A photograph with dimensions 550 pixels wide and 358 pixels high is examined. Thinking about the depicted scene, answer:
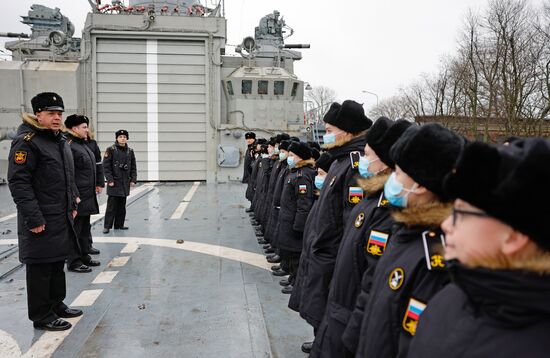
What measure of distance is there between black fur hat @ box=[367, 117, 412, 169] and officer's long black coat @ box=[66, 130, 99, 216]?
4.81 m

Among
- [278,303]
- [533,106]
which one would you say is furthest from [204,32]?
[278,303]

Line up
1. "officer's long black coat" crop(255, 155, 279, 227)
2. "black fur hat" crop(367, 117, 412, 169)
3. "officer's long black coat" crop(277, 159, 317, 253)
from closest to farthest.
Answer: "black fur hat" crop(367, 117, 412, 169), "officer's long black coat" crop(277, 159, 317, 253), "officer's long black coat" crop(255, 155, 279, 227)

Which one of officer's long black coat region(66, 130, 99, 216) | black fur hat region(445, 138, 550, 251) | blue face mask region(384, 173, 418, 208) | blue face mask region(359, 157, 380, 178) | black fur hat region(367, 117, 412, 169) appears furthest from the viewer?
officer's long black coat region(66, 130, 99, 216)

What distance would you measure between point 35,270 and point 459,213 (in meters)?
3.78

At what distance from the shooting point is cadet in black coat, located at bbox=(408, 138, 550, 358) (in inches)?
40.9

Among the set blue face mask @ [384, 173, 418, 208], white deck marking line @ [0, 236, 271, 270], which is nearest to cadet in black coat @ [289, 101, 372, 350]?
blue face mask @ [384, 173, 418, 208]

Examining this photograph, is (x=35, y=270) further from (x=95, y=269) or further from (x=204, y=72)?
(x=204, y=72)

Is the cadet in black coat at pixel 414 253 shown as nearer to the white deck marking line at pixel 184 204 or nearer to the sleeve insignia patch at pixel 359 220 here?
the sleeve insignia patch at pixel 359 220

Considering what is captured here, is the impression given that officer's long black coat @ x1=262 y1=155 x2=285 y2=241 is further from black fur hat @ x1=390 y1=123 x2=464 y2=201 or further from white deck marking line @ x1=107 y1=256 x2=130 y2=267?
black fur hat @ x1=390 y1=123 x2=464 y2=201

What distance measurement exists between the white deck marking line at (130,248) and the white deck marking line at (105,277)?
106 centimetres

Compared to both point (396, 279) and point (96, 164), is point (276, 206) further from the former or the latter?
point (396, 279)

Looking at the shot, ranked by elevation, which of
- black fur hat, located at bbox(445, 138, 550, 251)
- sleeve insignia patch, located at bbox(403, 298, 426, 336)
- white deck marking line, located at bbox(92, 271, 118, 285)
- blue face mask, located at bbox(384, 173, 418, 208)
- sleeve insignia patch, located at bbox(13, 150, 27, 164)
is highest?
black fur hat, located at bbox(445, 138, 550, 251)

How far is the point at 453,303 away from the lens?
1.28m

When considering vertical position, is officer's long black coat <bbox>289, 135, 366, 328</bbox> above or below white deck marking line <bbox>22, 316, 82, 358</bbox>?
above
